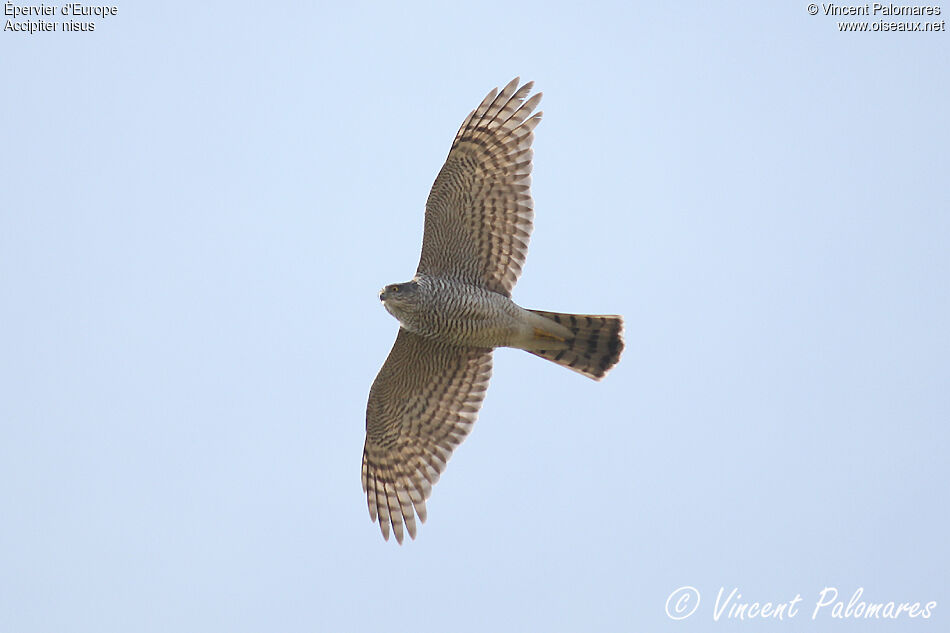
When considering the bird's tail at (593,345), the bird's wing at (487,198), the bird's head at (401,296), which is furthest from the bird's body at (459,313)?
the bird's tail at (593,345)

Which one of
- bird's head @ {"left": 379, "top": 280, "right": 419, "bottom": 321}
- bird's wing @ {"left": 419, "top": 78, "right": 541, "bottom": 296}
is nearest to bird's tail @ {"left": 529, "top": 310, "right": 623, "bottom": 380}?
bird's wing @ {"left": 419, "top": 78, "right": 541, "bottom": 296}

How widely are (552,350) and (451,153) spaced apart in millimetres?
2332

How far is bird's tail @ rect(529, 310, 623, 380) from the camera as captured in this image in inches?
633

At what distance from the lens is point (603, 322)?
16109 millimetres

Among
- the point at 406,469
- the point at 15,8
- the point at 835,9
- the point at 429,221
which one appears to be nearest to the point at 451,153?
the point at 429,221

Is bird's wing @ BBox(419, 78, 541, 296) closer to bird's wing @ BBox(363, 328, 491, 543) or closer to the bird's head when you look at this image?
the bird's head

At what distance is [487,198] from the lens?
1579 centimetres

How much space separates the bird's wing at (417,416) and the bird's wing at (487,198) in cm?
94

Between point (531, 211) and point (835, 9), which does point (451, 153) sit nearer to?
point (531, 211)

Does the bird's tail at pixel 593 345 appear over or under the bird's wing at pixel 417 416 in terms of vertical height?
over

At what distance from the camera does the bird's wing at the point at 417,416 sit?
1623 cm

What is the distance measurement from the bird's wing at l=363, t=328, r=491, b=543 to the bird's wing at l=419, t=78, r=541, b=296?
0.94 m

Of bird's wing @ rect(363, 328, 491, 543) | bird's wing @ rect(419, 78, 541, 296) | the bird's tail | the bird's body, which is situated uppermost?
bird's wing @ rect(419, 78, 541, 296)

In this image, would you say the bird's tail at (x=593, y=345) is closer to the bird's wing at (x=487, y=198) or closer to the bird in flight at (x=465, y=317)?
the bird in flight at (x=465, y=317)
